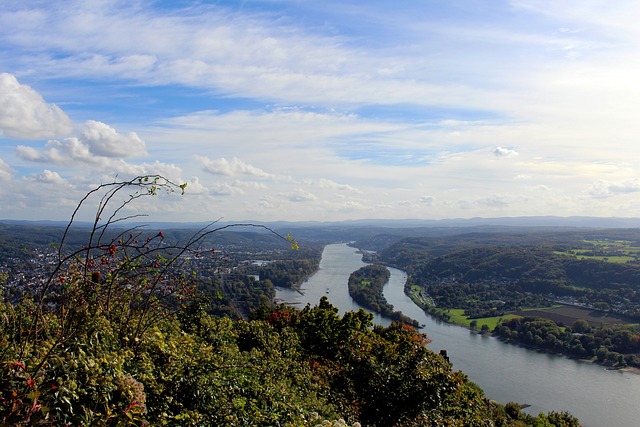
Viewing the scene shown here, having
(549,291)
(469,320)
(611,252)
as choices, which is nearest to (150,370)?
(469,320)

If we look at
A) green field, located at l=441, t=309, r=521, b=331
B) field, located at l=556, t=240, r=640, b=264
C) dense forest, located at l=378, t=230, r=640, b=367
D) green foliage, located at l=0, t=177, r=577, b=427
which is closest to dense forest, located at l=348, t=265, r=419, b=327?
dense forest, located at l=378, t=230, r=640, b=367

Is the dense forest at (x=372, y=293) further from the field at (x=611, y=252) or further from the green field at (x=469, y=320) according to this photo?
the field at (x=611, y=252)

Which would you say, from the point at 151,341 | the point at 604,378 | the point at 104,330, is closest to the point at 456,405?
the point at 151,341

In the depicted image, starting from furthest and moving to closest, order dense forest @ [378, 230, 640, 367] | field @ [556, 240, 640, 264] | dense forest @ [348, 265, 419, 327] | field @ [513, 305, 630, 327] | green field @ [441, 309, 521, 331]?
field @ [556, 240, 640, 264] → green field @ [441, 309, 521, 331] → dense forest @ [348, 265, 419, 327] → field @ [513, 305, 630, 327] → dense forest @ [378, 230, 640, 367]

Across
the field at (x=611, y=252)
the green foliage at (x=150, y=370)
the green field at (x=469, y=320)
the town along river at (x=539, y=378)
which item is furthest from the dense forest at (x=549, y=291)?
the green foliage at (x=150, y=370)

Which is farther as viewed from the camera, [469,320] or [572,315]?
[469,320]

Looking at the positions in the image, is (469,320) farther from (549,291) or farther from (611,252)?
(611,252)

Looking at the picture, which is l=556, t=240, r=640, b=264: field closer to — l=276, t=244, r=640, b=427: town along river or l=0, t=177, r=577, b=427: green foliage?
l=276, t=244, r=640, b=427: town along river
